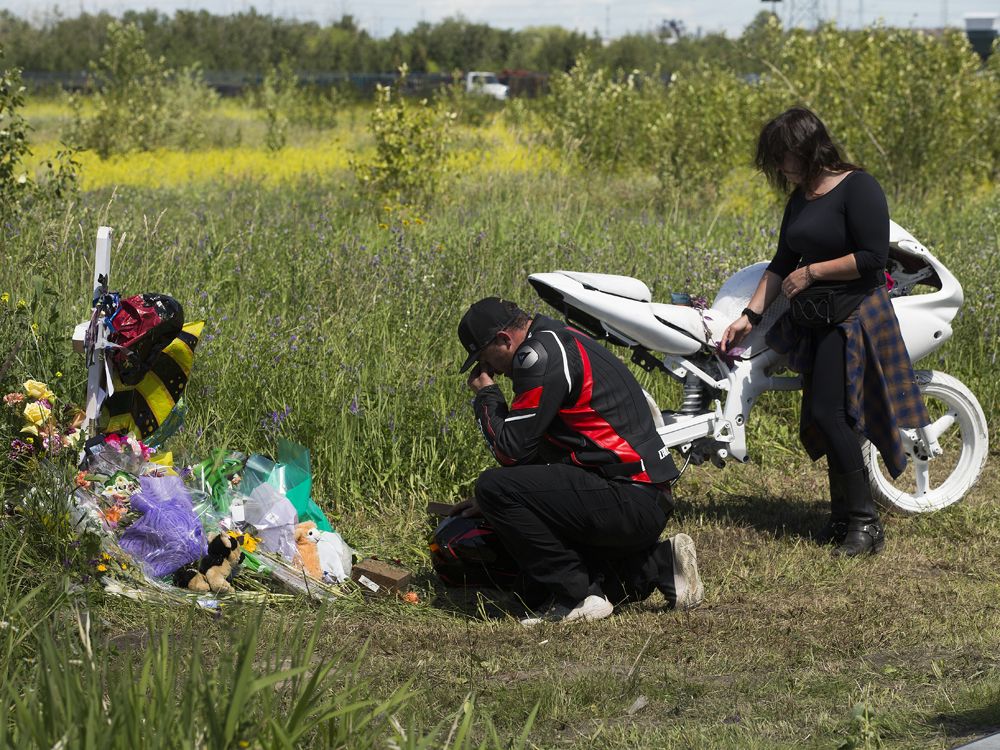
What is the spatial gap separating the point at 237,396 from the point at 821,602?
9.75ft

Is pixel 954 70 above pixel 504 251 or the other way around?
above

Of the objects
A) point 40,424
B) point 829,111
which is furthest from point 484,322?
point 829,111

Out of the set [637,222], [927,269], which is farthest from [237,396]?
[637,222]

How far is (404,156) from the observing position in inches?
483

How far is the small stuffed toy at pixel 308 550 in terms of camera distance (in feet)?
16.6

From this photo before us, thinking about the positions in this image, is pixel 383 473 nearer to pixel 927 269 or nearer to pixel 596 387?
pixel 596 387

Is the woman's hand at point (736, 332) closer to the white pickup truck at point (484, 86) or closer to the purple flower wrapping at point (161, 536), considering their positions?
the purple flower wrapping at point (161, 536)

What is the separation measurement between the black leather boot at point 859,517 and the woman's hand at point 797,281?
2.90ft

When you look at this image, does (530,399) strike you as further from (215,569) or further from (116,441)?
(116,441)

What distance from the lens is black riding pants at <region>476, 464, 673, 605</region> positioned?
15.5 feet

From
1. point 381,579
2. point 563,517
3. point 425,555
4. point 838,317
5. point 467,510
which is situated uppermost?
point 838,317

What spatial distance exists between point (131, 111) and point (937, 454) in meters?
20.7

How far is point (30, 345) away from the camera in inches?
219

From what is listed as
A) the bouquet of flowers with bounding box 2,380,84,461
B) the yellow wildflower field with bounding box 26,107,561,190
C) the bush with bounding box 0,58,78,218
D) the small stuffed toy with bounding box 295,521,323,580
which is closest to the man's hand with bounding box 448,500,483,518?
the small stuffed toy with bounding box 295,521,323,580
